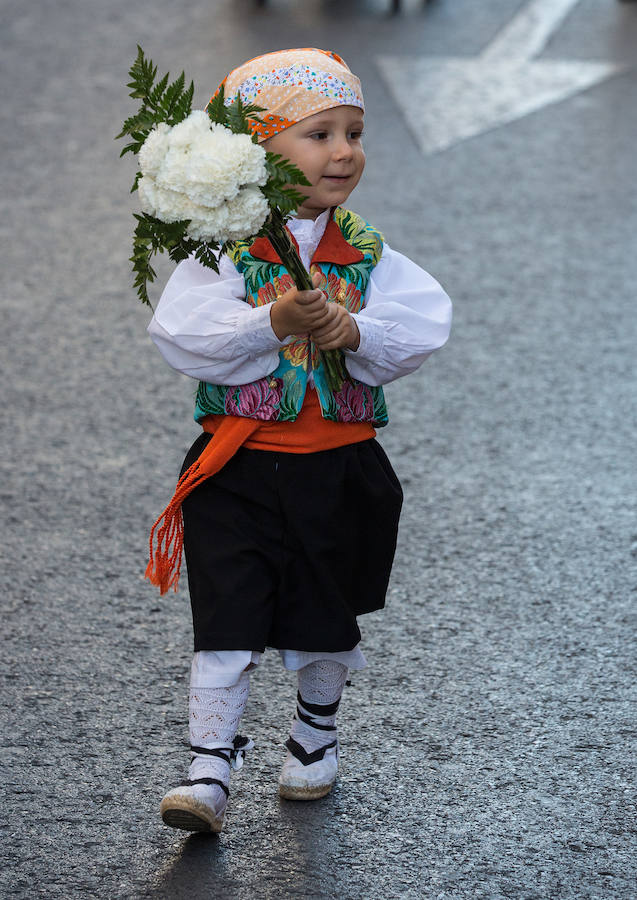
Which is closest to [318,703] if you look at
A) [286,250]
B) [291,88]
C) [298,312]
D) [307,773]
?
[307,773]

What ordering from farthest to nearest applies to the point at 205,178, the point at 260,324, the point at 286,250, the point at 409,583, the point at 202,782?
the point at 409,583
the point at 202,782
the point at 260,324
the point at 286,250
the point at 205,178

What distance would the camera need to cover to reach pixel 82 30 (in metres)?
12.0

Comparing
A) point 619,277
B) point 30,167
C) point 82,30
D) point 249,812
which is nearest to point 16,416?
point 249,812

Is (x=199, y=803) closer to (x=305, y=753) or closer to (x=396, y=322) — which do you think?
(x=305, y=753)

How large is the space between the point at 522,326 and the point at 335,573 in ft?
11.1

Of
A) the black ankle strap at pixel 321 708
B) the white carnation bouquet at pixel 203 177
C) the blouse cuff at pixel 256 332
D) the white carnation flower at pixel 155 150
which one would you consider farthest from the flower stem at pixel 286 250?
the black ankle strap at pixel 321 708

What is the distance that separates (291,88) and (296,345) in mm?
501

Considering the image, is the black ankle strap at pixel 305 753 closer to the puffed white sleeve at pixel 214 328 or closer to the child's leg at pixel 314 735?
the child's leg at pixel 314 735

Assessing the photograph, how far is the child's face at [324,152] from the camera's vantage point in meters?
2.80

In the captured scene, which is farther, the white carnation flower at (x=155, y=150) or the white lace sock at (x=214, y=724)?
the white lace sock at (x=214, y=724)

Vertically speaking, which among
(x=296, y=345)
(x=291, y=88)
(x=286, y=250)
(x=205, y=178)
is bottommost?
(x=296, y=345)

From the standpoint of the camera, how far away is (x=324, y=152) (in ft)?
9.20

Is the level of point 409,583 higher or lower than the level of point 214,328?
lower

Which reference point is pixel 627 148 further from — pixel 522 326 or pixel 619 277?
pixel 522 326
